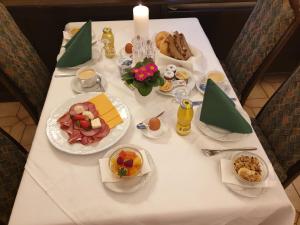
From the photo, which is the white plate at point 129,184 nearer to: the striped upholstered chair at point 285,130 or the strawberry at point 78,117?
the strawberry at point 78,117

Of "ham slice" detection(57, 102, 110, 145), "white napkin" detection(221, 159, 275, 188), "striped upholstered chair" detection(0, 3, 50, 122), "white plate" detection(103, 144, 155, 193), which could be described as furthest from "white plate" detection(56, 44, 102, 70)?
"white napkin" detection(221, 159, 275, 188)

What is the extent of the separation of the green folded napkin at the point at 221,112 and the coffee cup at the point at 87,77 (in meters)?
0.48

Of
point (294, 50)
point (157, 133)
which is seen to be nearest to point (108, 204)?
point (157, 133)

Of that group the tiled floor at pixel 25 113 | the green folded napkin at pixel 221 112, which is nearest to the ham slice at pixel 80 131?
the green folded napkin at pixel 221 112

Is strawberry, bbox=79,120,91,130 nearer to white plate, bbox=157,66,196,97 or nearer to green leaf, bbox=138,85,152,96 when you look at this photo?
green leaf, bbox=138,85,152,96

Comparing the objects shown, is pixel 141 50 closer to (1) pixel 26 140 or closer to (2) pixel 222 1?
(2) pixel 222 1

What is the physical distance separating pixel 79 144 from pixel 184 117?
37cm

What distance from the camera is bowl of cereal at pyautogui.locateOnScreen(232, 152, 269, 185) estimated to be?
81 cm

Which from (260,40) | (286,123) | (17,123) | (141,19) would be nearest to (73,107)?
(141,19)

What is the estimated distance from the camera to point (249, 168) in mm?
833

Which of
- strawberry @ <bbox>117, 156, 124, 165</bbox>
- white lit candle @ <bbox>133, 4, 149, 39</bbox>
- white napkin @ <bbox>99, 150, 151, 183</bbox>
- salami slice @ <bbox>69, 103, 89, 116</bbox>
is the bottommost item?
white napkin @ <bbox>99, 150, 151, 183</bbox>

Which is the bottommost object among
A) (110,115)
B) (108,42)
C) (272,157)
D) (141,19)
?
(272,157)

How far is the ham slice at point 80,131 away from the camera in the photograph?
3.05ft

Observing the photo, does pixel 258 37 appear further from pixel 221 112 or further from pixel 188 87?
pixel 221 112
